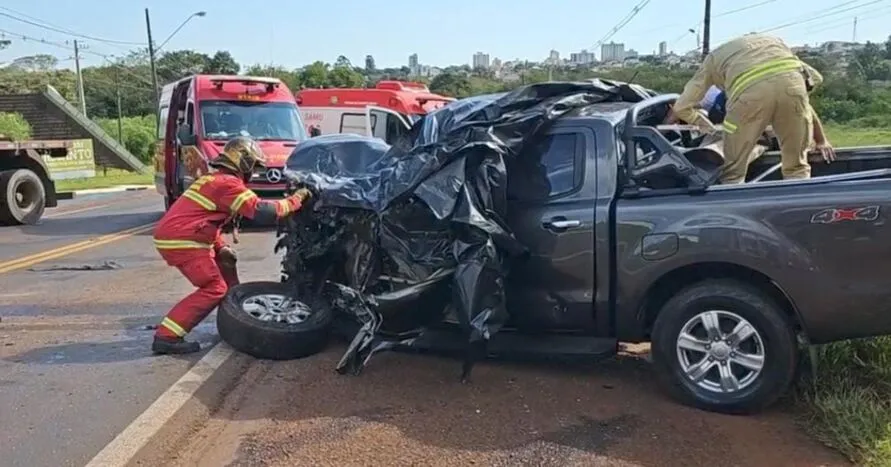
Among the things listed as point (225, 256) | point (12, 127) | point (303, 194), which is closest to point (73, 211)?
point (225, 256)

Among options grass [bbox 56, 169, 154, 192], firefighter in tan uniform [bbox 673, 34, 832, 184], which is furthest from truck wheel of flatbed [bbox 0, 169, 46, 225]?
firefighter in tan uniform [bbox 673, 34, 832, 184]

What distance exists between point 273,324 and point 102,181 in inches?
1227

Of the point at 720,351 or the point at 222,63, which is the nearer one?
the point at 720,351

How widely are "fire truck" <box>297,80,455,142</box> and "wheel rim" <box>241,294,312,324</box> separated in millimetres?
13396

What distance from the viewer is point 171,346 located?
21.3 feet

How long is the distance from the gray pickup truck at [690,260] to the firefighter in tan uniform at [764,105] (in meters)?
0.22

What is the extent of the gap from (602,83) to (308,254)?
2.42 m

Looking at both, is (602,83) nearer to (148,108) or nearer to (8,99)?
(8,99)

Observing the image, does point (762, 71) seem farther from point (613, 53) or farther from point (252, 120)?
point (613, 53)

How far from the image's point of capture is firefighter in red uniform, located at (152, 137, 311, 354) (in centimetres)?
634

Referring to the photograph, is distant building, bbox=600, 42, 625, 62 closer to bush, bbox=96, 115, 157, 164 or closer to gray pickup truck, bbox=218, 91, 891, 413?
bush, bbox=96, 115, 157, 164

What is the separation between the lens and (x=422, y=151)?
19.1 ft

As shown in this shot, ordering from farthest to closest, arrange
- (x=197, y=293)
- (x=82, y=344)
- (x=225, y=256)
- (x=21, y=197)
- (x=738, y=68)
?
(x=21, y=197), (x=225, y=256), (x=82, y=344), (x=197, y=293), (x=738, y=68)

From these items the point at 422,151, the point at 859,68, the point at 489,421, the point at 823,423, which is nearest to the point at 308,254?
the point at 422,151
